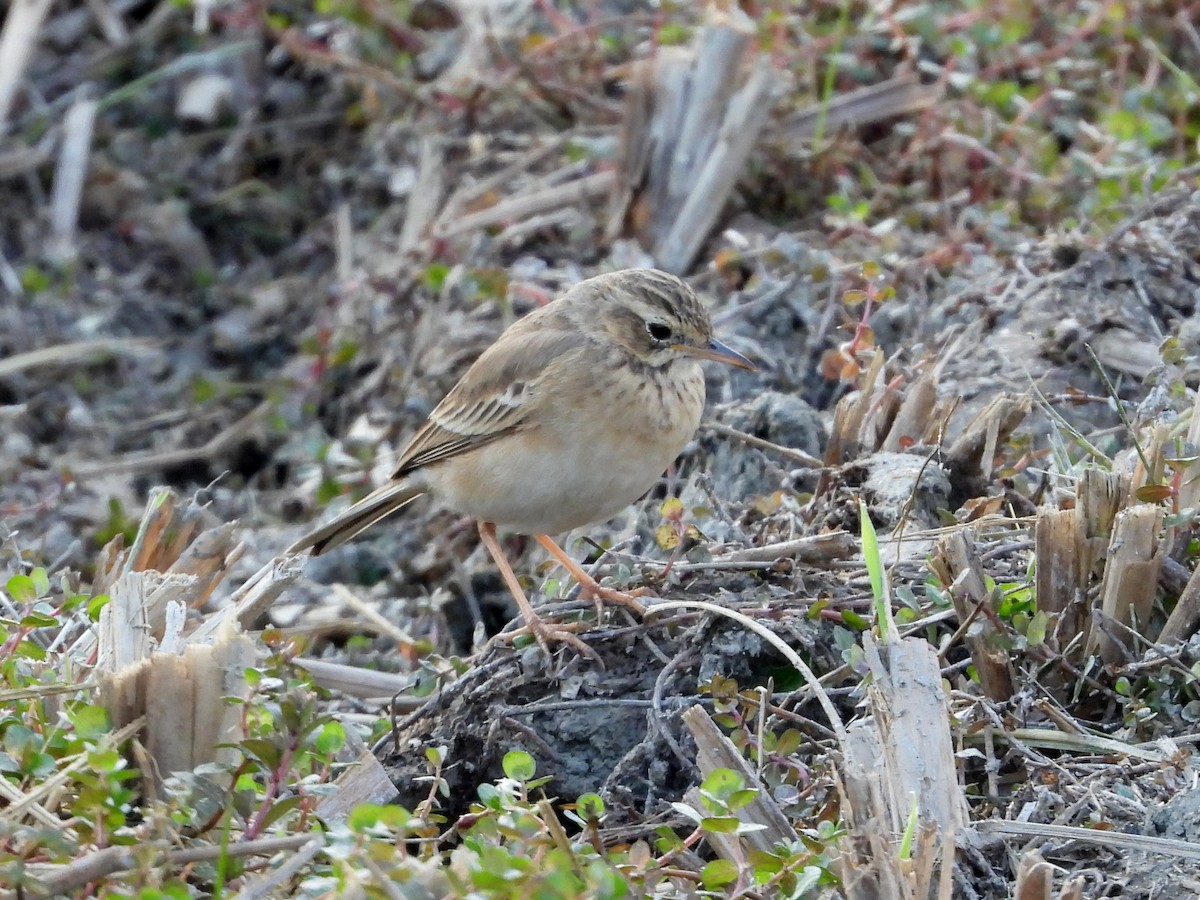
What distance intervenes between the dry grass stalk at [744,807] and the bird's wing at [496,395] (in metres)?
2.08

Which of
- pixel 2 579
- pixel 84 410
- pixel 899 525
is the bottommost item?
pixel 84 410

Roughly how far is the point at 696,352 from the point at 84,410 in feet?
14.7

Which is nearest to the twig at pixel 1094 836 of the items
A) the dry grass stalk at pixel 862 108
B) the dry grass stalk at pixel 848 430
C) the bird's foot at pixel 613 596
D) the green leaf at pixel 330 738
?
the bird's foot at pixel 613 596

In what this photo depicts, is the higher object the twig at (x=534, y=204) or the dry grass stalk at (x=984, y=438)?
the dry grass stalk at (x=984, y=438)

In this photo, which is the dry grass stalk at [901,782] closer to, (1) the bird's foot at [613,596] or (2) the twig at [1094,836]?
(2) the twig at [1094,836]

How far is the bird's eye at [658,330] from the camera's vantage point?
568 centimetres

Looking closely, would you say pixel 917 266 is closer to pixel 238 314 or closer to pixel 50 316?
pixel 238 314

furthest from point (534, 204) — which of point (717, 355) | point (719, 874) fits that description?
point (719, 874)

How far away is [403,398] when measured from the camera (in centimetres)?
812

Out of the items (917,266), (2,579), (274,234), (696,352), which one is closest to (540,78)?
(274,234)

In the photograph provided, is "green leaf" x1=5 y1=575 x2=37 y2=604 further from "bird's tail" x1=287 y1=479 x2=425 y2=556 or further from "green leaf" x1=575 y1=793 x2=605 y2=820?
"green leaf" x1=575 y1=793 x2=605 y2=820

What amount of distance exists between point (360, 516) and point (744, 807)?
116 inches

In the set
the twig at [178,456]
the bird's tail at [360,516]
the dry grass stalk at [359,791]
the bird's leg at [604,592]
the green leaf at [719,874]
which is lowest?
the twig at [178,456]

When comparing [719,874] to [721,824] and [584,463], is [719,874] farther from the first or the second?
[584,463]
